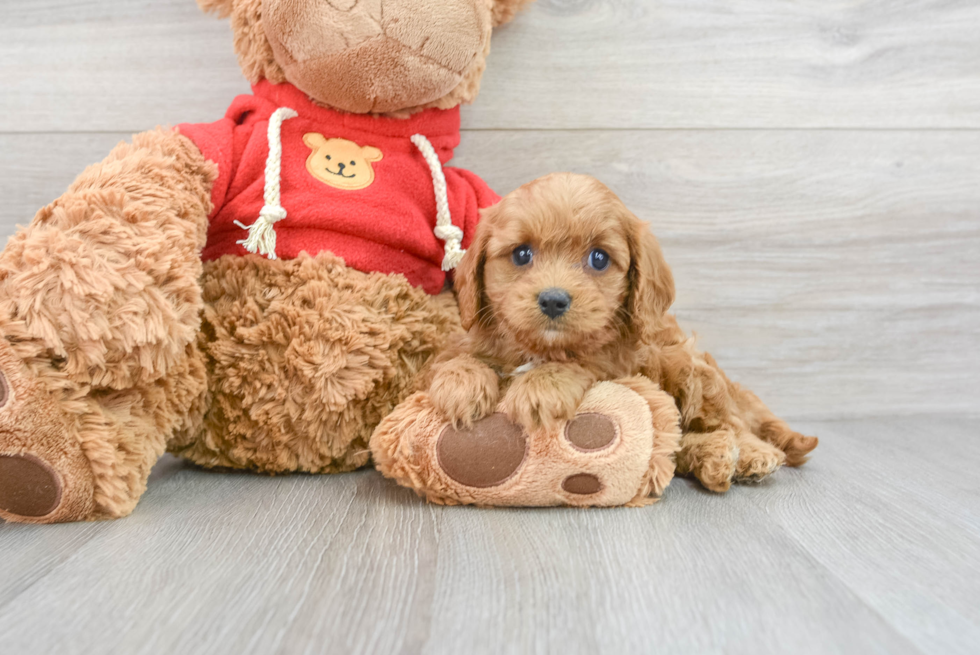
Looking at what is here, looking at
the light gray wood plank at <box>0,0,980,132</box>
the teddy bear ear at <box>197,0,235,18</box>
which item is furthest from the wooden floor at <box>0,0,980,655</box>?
the teddy bear ear at <box>197,0,235,18</box>

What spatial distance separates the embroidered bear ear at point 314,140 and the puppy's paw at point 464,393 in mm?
582

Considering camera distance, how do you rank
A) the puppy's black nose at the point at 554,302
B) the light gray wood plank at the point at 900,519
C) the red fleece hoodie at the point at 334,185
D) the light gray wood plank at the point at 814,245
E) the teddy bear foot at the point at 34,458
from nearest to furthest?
the light gray wood plank at the point at 900,519
the teddy bear foot at the point at 34,458
the puppy's black nose at the point at 554,302
the red fleece hoodie at the point at 334,185
the light gray wood plank at the point at 814,245

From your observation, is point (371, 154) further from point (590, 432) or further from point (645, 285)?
point (590, 432)

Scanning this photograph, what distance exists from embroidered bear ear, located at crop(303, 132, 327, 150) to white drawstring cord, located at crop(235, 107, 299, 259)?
57mm

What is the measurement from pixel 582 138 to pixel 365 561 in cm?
126

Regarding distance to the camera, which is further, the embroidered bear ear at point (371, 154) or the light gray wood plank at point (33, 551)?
the embroidered bear ear at point (371, 154)

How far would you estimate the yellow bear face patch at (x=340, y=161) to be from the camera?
1.42 metres

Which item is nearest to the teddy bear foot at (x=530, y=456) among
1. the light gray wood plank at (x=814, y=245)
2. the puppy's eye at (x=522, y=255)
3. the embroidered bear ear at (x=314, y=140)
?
the puppy's eye at (x=522, y=255)

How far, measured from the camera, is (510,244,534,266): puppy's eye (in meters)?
1.23

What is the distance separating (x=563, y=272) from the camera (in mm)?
1188

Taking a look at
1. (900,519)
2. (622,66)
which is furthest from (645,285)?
(622,66)

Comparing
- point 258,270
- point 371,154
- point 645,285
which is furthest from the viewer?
point 371,154

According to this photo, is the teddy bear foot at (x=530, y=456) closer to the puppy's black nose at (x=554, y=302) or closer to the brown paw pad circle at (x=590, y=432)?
the brown paw pad circle at (x=590, y=432)

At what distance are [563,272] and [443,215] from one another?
402 millimetres
